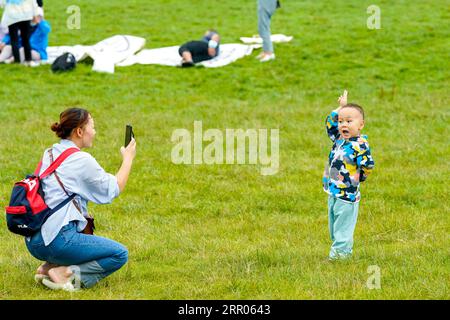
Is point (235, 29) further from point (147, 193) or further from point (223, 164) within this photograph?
point (147, 193)

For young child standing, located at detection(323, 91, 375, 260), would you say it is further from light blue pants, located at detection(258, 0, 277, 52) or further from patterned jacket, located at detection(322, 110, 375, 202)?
light blue pants, located at detection(258, 0, 277, 52)

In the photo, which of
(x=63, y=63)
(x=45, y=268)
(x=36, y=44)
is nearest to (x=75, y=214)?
(x=45, y=268)

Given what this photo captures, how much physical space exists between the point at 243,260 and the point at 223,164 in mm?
4922

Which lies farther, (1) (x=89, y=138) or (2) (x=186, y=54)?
(2) (x=186, y=54)

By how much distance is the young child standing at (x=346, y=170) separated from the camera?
7809 mm

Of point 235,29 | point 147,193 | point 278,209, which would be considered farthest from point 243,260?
point 235,29

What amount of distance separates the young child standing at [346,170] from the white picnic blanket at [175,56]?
1245 cm

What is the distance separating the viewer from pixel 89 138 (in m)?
7.20

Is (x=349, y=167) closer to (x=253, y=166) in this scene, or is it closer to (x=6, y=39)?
(x=253, y=166)

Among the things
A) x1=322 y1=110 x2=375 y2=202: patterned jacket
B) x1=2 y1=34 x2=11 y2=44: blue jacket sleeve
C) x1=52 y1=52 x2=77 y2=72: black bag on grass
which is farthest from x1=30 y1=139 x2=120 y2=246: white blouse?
x1=2 y1=34 x2=11 y2=44: blue jacket sleeve

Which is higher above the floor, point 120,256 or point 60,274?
point 120,256

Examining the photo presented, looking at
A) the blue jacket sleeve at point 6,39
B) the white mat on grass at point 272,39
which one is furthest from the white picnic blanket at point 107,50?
the white mat on grass at point 272,39

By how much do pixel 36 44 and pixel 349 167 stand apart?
13876 mm

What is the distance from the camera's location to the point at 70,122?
707 centimetres
